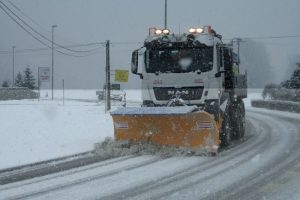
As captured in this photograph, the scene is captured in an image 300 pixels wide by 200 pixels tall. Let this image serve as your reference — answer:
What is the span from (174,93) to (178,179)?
4.43 metres

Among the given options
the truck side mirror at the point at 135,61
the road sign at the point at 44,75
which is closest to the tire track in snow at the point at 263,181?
the truck side mirror at the point at 135,61

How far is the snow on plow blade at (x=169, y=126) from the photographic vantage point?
1266 centimetres

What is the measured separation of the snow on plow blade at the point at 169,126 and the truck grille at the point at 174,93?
917 millimetres

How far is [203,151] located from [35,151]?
4.28m

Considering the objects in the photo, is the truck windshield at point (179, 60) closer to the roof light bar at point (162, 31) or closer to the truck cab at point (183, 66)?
the truck cab at point (183, 66)

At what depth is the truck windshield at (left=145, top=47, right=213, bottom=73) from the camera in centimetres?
1375

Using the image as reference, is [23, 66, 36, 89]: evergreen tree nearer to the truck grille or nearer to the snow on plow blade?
the truck grille

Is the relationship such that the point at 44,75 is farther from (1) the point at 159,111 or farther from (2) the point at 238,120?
(1) the point at 159,111

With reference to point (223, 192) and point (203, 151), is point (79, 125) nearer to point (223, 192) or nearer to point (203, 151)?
point (203, 151)

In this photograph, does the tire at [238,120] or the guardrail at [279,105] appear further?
the guardrail at [279,105]

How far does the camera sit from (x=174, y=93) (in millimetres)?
13844

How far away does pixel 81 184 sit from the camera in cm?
934

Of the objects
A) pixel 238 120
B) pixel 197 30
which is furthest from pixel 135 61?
pixel 238 120

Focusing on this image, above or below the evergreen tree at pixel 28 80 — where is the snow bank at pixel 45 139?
below
